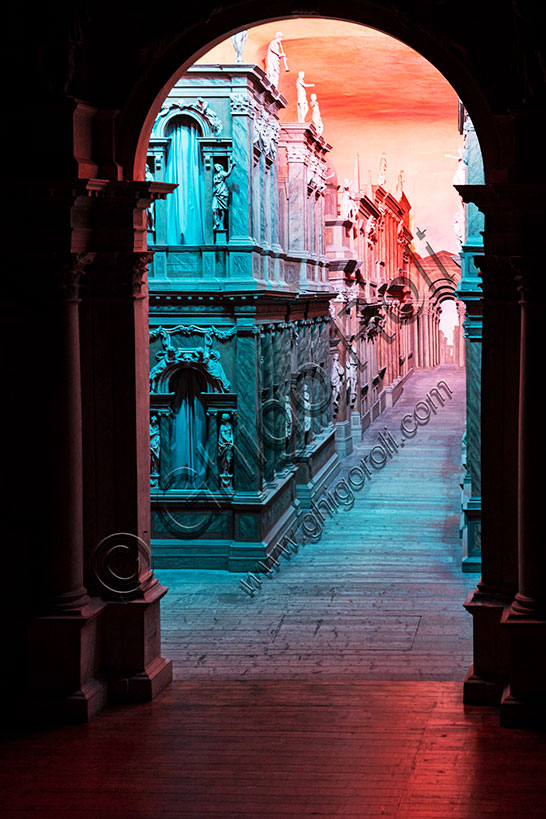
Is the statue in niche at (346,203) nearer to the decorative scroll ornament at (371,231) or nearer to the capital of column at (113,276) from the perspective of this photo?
the decorative scroll ornament at (371,231)

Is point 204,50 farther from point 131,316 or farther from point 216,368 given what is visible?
point 216,368

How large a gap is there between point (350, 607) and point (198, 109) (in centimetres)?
719

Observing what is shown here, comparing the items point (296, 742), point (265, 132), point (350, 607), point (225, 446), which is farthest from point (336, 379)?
point (296, 742)

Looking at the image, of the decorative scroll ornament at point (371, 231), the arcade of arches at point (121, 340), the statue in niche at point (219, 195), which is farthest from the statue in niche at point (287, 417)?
the decorative scroll ornament at point (371, 231)

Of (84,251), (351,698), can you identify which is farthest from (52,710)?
(84,251)

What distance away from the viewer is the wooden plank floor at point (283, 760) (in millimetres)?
6379

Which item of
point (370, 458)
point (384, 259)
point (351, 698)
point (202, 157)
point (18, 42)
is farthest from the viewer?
point (384, 259)

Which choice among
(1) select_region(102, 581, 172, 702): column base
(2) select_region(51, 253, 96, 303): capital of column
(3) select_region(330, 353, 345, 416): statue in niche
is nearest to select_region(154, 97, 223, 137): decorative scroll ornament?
(2) select_region(51, 253, 96, 303): capital of column

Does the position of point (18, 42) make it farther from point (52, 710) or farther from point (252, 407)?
point (252, 407)

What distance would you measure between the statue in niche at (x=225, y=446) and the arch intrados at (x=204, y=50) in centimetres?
771

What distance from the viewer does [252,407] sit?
15.7m

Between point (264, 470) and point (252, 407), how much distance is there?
3.97 ft

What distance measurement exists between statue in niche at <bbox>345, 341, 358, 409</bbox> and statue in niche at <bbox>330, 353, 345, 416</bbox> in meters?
0.86

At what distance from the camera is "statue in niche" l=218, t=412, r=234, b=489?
51.5 feet
